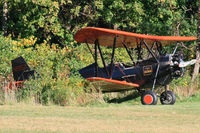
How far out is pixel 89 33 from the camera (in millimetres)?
12898

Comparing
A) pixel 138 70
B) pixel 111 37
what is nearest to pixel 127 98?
pixel 138 70

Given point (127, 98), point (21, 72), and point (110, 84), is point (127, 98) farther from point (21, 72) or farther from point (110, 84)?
point (21, 72)

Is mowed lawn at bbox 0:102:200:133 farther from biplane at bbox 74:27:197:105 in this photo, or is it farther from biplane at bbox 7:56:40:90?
biplane at bbox 7:56:40:90

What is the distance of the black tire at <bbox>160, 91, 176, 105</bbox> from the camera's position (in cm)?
1308

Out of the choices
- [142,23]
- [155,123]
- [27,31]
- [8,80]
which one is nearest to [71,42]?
[27,31]

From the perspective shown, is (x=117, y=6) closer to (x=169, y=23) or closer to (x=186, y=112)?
(x=169, y=23)

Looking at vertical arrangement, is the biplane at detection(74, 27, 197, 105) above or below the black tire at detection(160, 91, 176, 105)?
above

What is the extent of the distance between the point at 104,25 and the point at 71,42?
3.45m

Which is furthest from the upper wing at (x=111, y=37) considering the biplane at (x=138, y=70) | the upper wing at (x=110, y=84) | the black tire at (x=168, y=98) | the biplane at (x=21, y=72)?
the biplane at (x=21, y=72)

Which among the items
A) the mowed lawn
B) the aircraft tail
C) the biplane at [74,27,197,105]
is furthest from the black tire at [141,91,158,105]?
the aircraft tail

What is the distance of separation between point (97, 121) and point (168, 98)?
5.54 metres

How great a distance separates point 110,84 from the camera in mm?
12680

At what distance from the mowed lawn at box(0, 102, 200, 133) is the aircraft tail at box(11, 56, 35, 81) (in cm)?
334

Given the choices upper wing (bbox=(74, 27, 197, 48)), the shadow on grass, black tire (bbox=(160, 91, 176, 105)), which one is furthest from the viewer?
the shadow on grass
